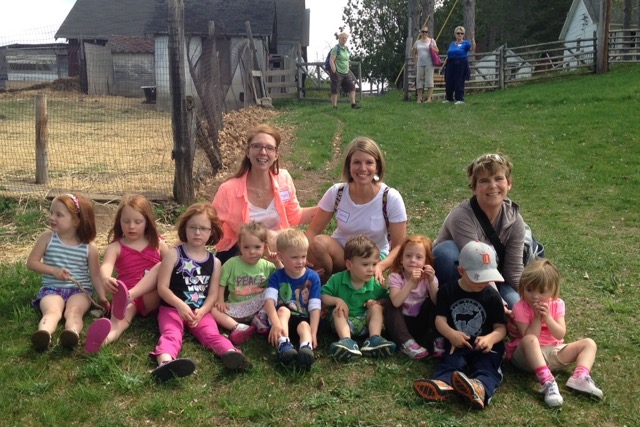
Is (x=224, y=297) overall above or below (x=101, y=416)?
above

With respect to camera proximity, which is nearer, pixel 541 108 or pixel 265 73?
pixel 541 108

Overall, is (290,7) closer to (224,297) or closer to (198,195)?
(198,195)

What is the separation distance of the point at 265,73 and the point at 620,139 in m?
12.9

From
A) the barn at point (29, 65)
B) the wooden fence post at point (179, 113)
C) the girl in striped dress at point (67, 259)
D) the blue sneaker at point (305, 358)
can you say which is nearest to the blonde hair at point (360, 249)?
the blue sneaker at point (305, 358)

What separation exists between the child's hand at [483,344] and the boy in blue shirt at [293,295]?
102 cm

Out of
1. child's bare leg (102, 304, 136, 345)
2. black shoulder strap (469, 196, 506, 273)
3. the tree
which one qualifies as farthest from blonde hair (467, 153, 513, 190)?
the tree

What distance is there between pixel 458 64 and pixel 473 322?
1205 cm

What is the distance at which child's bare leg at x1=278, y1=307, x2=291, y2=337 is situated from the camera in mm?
3932

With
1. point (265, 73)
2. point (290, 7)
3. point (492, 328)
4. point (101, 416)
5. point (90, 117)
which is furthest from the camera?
point (290, 7)

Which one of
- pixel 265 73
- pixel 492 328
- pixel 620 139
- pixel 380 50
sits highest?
pixel 380 50

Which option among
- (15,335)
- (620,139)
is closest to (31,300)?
(15,335)

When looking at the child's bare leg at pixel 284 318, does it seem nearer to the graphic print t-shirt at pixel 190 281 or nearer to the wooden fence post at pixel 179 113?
the graphic print t-shirt at pixel 190 281

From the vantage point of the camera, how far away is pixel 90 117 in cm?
1620

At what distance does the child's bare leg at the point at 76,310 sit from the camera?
13.2ft
